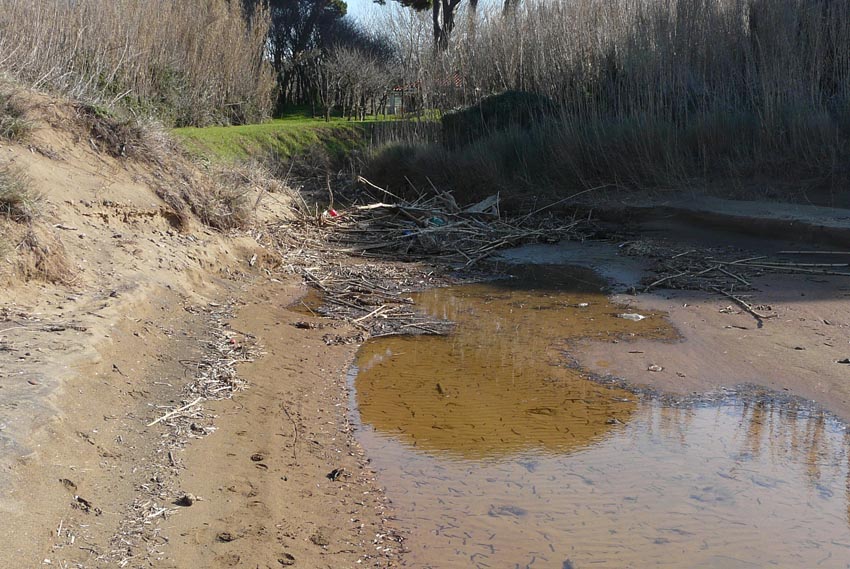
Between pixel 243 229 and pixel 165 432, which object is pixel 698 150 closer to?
pixel 243 229

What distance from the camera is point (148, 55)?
613 inches

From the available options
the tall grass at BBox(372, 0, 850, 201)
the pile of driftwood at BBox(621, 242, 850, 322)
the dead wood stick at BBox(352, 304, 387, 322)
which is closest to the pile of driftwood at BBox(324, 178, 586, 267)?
the tall grass at BBox(372, 0, 850, 201)

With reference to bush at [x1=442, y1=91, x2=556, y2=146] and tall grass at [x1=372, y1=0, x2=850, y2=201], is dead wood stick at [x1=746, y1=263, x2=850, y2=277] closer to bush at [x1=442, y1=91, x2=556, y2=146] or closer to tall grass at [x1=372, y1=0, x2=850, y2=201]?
tall grass at [x1=372, y1=0, x2=850, y2=201]

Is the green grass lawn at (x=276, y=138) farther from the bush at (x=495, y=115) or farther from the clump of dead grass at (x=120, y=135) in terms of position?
the clump of dead grass at (x=120, y=135)

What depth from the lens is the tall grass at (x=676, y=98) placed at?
491 inches

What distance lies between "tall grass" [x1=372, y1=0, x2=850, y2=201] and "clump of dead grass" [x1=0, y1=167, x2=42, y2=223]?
903 cm

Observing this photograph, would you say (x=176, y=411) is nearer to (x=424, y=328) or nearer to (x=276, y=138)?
(x=424, y=328)

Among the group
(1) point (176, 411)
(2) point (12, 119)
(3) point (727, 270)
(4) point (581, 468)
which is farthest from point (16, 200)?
(3) point (727, 270)

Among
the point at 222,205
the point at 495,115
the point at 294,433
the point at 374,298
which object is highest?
the point at 495,115

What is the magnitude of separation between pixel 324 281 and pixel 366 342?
87.4 inches

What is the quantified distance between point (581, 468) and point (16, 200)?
15.7ft

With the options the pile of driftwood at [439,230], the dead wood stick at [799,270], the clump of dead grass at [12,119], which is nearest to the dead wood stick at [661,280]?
the dead wood stick at [799,270]

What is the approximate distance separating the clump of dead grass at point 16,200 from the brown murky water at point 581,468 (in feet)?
9.57

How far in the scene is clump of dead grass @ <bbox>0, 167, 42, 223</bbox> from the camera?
632 centimetres
